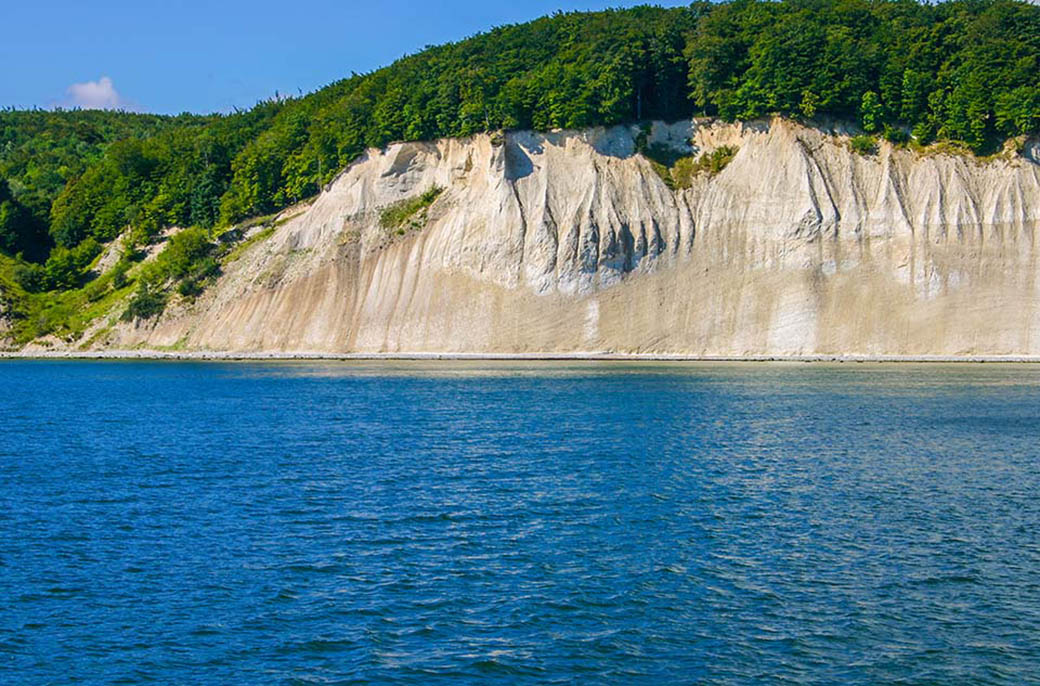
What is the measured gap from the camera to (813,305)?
75500 millimetres

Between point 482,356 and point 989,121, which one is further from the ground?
point 989,121

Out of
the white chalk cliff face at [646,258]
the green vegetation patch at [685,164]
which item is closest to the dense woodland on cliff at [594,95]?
the white chalk cliff face at [646,258]

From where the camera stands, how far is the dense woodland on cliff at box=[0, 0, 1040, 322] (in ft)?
263

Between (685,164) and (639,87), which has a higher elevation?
(639,87)

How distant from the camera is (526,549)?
2156cm

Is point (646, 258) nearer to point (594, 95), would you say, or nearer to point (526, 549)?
point (594, 95)

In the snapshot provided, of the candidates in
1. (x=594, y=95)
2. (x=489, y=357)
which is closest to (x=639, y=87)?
(x=594, y=95)

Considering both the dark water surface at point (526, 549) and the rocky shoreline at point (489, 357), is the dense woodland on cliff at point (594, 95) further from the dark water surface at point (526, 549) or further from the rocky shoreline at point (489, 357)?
the dark water surface at point (526, 549)

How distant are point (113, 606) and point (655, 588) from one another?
9.28 metres

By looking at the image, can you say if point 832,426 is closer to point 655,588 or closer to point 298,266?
point 655,588

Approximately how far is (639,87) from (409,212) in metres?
21.4

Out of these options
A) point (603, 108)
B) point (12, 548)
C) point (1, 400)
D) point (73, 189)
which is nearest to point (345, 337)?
point (603, 108)

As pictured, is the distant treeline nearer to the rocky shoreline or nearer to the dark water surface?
the rocky shoreline

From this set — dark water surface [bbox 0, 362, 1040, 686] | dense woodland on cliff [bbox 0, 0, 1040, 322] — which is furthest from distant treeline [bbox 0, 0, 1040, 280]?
dark water surface [bbox 0, 362, 1040, 686]
